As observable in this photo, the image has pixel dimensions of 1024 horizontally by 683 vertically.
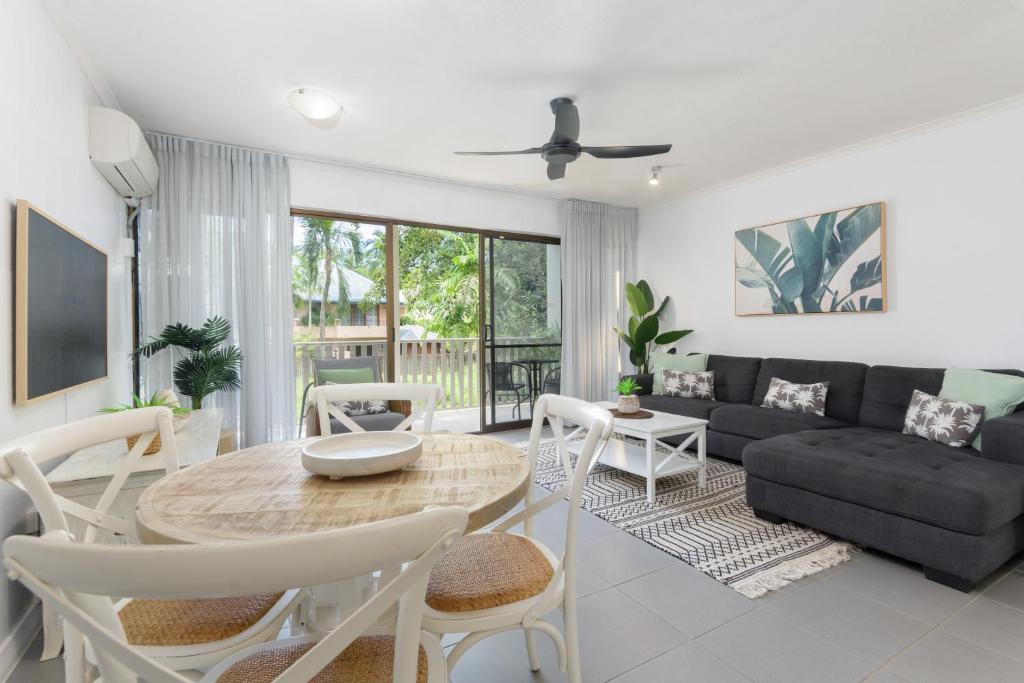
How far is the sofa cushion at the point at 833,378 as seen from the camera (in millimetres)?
3561

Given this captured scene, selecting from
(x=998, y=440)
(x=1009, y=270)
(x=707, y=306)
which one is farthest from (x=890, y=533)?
(x=707, y=306)

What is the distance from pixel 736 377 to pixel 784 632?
115 inches

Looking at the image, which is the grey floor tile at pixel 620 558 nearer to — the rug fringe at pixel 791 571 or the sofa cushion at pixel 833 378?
the rug fringe at pixel 791 571

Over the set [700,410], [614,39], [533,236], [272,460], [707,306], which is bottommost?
[700,410]

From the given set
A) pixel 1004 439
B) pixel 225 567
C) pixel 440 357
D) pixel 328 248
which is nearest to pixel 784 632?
pixel 1004 439

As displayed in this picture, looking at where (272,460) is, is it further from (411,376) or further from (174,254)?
(411,376)

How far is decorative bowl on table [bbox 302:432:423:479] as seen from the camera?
121 centimetres

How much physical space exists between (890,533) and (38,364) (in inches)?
145

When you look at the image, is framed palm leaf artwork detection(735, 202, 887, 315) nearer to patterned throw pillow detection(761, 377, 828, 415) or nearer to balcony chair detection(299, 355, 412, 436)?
patterned throw pillow detection(761, 377, 828, 415)

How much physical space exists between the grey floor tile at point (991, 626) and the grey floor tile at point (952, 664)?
0.18 ft

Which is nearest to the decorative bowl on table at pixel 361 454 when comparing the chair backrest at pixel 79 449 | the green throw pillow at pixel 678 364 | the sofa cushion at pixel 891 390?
the chair backrest at pixel 79 449

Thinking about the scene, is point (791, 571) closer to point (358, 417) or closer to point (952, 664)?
point (952, 664)

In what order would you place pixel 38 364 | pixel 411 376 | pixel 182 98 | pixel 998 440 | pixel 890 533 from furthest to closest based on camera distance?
pixel 411 376
pixel 182 98
pixel 998 440
pixel 890 533
pixel 38 364

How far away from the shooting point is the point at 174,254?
3.53m
